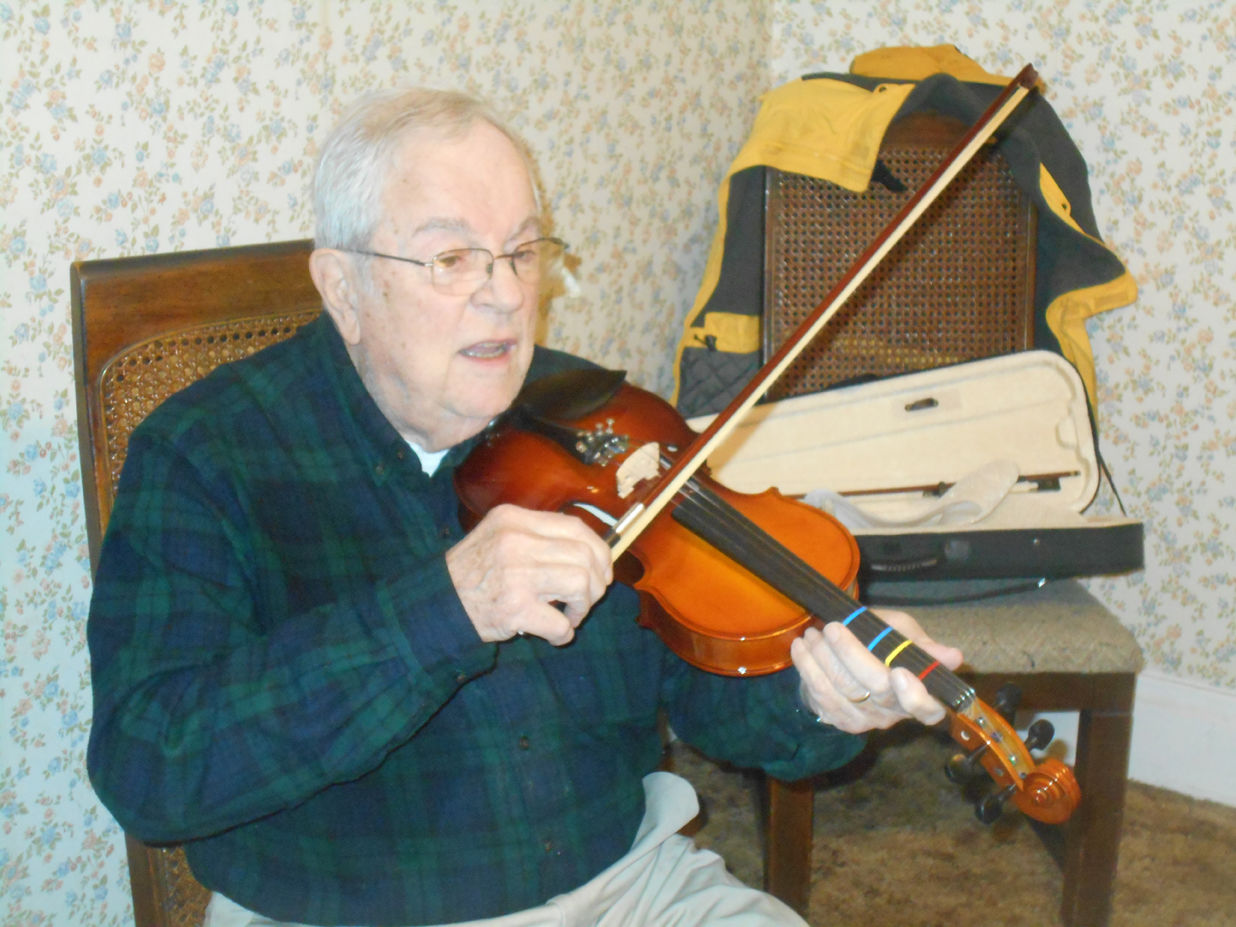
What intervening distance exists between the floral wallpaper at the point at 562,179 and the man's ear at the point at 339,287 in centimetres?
28

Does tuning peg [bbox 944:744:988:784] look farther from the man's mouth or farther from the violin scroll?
the man's mouth

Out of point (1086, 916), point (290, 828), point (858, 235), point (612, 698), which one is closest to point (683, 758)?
point (1086, 916)

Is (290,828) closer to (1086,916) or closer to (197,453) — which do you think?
(197,453)

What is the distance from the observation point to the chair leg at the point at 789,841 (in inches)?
66.0

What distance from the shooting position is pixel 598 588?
864 millimetres

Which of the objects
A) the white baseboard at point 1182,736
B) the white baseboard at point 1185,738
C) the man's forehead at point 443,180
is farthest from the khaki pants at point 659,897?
the white baseboard at point 1185,738

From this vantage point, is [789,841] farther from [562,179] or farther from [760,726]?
[562,179]

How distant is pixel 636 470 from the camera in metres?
1.16

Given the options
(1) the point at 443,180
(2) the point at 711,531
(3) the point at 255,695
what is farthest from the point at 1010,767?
(1) the point at 443,180

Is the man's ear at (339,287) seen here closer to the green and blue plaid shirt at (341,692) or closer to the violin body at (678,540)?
the green and blue plaid shirt at (341,692)

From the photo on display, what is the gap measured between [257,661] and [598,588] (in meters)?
0.27

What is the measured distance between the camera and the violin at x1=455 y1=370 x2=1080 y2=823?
88 cm

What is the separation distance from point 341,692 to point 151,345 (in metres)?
0.43

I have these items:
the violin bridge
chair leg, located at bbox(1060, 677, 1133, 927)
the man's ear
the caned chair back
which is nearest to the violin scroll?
the violin bridge
